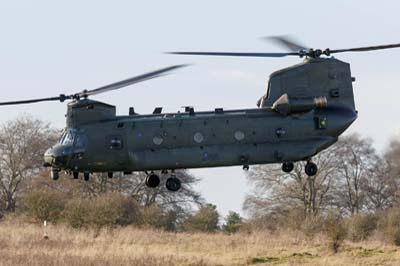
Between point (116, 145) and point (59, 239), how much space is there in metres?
27.4

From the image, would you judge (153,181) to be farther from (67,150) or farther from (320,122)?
(320,122)

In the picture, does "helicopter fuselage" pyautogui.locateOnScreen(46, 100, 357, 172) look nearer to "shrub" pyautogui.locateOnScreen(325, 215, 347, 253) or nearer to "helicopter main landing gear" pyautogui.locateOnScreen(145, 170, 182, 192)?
"helicopter main landing gear" pyautogui.locateOnScreen(145, 170, 182, 192)

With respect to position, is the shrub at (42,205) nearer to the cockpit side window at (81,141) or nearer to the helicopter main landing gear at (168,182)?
the helicopter main landing gear at (168,182)

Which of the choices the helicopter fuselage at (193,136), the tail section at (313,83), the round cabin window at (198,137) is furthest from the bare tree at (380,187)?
the round cabin window at (198,137)

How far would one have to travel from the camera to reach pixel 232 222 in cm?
9162

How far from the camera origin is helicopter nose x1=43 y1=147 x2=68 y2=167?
35.7 metres

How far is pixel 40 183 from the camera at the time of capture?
80.9 meters

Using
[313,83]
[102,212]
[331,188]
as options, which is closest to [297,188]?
[331,188]

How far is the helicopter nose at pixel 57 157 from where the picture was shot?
35688 millimetres

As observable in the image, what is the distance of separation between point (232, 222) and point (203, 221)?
15261 millimetres

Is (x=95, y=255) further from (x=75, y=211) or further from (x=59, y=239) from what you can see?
(x=75, y=211)

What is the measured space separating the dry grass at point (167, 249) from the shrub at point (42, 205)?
6.42 feet

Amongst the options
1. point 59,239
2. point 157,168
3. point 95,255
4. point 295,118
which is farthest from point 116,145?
point 59,239

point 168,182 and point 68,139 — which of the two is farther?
point 68,139
